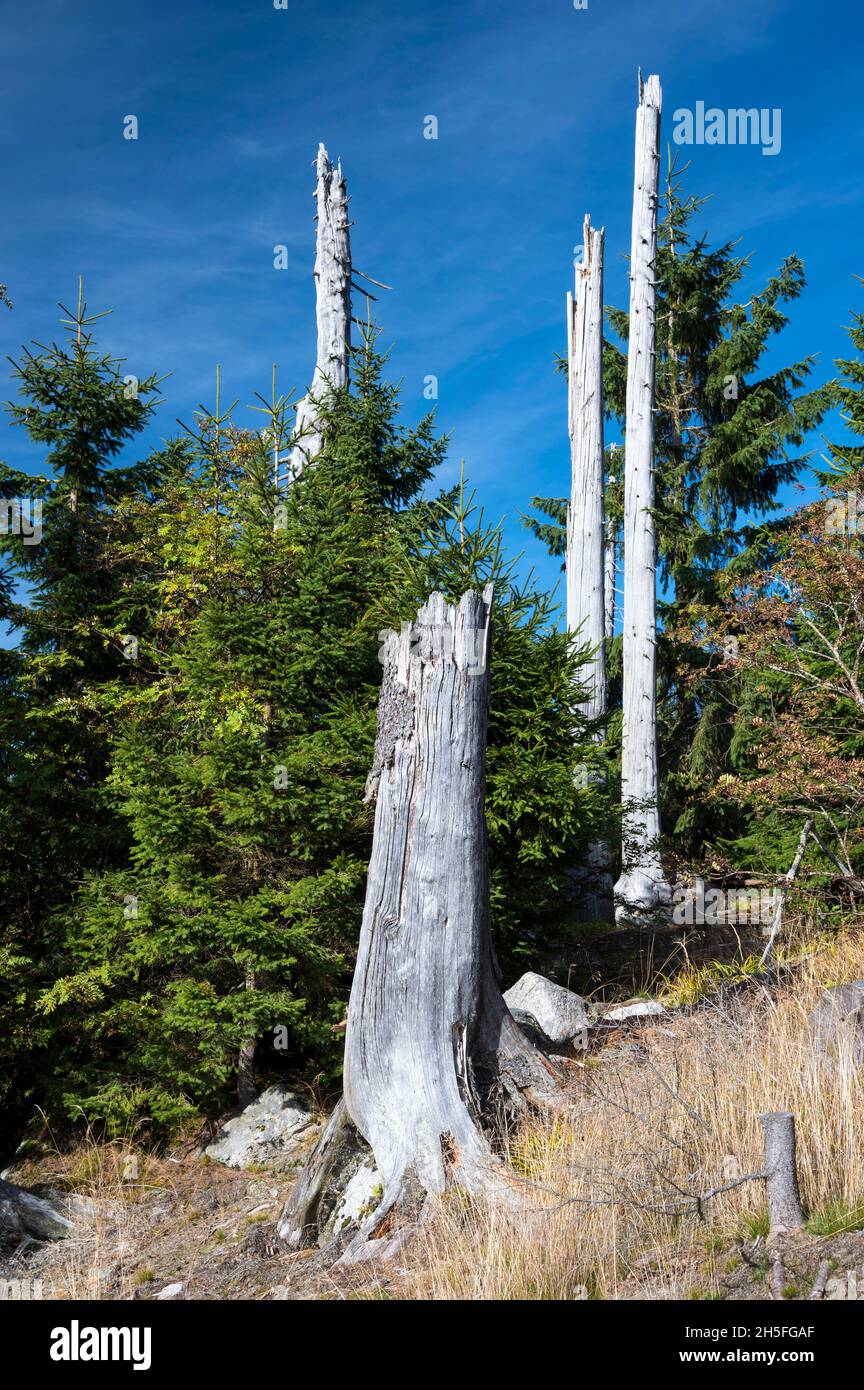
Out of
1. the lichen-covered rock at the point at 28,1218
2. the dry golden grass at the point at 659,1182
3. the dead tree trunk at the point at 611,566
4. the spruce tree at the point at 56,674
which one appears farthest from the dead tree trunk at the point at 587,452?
the lichen-covered rock at the point at 28,1218

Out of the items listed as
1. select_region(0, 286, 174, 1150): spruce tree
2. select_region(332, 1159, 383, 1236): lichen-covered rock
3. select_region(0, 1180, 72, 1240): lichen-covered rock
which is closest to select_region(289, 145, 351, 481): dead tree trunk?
select_region(0, 286, 174, 1150): spruce tree

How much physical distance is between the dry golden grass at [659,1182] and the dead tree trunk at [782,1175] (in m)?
0.11

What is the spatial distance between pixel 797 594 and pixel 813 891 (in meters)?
2.89

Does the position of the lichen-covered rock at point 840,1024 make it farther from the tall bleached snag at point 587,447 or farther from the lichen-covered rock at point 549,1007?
the tall bleached snag at point 587,447

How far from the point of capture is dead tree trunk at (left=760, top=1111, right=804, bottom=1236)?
384 centimetres

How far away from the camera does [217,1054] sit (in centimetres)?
756

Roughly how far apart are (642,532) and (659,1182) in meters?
11.1

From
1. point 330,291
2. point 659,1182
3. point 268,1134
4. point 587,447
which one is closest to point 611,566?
point 587,447

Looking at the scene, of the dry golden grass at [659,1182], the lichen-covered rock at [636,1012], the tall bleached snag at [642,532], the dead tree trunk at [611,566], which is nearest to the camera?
the dry golden grass at [659,1182]

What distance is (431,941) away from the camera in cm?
566

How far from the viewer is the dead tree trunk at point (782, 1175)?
384cm

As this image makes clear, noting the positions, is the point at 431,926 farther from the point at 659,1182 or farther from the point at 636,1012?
the point at 636,1012

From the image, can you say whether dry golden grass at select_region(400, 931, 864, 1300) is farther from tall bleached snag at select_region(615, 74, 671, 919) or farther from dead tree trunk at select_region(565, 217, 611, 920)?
dead tree trunk at select_region(565, 217, 611, 920)

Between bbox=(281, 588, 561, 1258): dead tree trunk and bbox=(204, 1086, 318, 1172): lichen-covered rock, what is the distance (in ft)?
6.11
